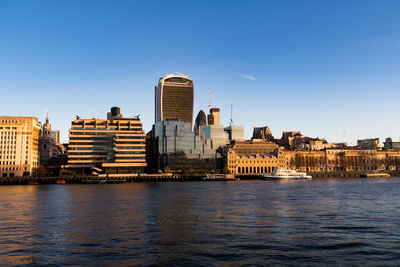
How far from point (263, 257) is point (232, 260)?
2703 millimetres

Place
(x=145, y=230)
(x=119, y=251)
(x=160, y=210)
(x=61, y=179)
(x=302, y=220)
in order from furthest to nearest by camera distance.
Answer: (x=61, y=179) → (x=160, y=210) → (x=302, y=220) → (x=145, y=230) → (x=119, y=251)

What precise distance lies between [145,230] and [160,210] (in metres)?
18.0

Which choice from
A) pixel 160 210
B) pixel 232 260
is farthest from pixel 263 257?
pixel 160 210

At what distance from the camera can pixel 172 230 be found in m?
40.9

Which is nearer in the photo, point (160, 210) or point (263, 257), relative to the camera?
point (263, 257)

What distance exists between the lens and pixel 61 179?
626 ft

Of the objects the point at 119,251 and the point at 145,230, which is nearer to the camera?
the point at 119,251

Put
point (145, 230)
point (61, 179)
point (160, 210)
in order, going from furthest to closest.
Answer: point (61, 179) → point (160, 210) → point (145, 230)

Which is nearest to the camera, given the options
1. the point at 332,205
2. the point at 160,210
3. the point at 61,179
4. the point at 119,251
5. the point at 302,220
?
the point at 119,251

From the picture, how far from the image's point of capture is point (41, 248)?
33.2 meters

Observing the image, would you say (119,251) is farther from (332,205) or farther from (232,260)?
(332,205)

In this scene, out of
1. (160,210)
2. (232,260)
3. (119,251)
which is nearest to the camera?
(232,260)

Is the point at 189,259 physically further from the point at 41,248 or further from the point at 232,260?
the point at 41,248

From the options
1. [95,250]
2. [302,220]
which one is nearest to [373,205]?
[302,220]
